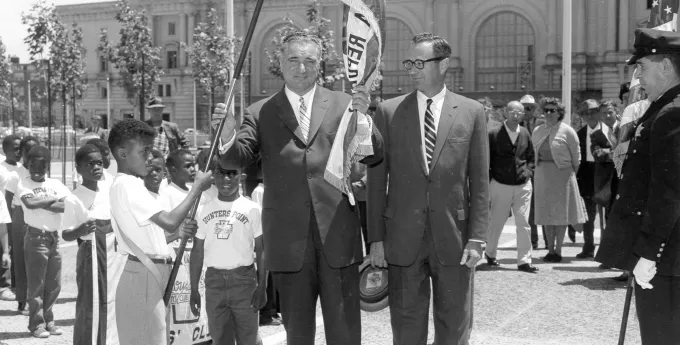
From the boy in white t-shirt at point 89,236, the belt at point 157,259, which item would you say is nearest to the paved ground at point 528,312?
the boy in white t-shirt at point 89,236

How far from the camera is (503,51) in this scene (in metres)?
64.6

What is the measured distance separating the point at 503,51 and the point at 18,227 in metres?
58.9

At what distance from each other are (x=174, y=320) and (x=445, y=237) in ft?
7.62

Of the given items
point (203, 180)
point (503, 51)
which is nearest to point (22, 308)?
point (203, 180)

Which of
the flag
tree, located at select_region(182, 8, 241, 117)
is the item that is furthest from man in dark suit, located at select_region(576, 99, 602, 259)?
tree, located at select_region(182, 8, 241, 117)

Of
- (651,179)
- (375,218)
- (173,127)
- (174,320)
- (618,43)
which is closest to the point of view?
(651,179)

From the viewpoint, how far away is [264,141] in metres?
4.96

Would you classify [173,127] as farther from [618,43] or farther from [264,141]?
[618,43]

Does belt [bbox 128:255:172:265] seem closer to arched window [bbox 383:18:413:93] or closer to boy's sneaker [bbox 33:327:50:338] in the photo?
boy's sneaker [bbox 33:327:50:338]

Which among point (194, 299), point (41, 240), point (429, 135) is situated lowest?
point (194, 299)

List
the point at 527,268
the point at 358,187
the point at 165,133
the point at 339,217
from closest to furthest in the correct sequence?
the point at 339,217 → the point at 358,187 → the point at 527,268 → the point at 165,133

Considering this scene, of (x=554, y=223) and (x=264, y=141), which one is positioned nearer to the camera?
(x=264, y=141)

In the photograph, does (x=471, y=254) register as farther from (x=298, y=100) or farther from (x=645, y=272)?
(x=298, y=100)

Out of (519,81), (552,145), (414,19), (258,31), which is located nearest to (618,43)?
(519,81)
